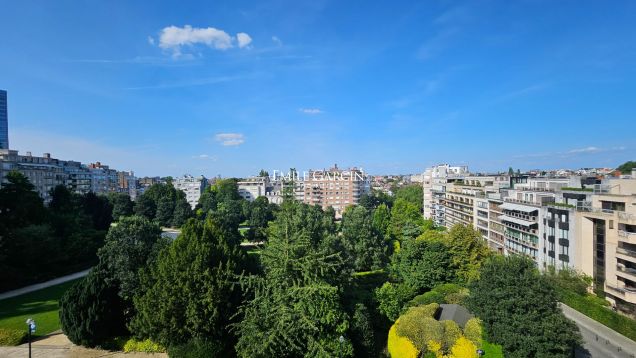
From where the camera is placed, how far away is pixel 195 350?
18438mm

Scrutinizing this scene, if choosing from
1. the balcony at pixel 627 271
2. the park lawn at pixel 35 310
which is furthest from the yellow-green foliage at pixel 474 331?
the park lawn at pixel 35 310

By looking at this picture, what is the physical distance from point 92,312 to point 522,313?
2451 centimetres

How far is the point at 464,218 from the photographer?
204ft

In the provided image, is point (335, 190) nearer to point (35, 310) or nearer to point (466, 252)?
point (466, 252)

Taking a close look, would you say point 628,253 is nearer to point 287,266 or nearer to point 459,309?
point 459,309

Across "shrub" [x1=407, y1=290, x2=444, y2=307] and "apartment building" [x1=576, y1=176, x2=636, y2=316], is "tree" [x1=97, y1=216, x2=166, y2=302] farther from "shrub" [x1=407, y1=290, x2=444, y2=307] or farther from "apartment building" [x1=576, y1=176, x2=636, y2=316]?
"apartment building" [x1=576, y1=176, x2=636, y2=316]

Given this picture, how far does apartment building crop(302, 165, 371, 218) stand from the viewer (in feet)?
339

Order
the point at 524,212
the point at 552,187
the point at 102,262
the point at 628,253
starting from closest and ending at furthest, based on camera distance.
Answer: the point at 102,262 → the point at 628,253 → the point at 524,212 → the point at 552,187

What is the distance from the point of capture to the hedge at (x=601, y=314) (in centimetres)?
2408

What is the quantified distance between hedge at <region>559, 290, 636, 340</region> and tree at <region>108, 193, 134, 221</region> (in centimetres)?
7673

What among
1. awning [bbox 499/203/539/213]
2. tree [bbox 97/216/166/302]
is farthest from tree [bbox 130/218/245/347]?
awning [bbox 499/203/539/213]


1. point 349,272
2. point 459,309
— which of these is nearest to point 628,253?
point 459,309

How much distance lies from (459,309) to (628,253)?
13459 mm

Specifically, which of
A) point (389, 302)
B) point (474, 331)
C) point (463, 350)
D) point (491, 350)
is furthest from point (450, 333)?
point (389, 302)
